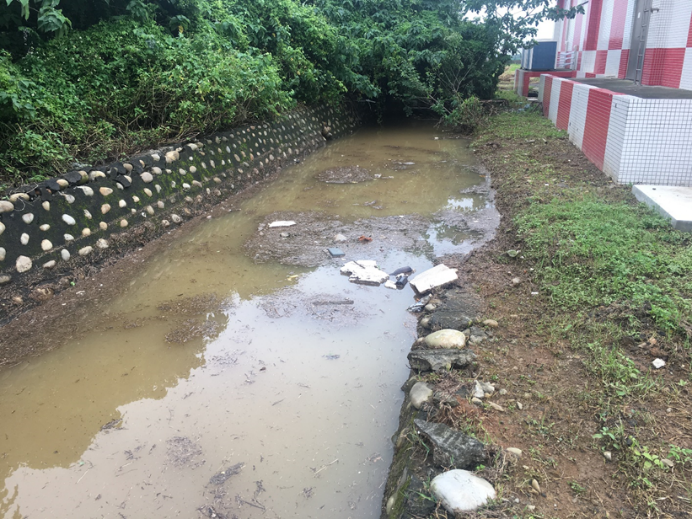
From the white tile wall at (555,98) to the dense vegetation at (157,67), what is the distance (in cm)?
204

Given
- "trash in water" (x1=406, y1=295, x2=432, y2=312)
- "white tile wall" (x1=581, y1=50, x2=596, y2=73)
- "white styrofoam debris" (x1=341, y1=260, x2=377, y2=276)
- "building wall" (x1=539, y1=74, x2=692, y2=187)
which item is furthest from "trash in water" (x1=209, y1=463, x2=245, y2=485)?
"white tile wall" (x1=581, y1=50, x2=596, y2=73)

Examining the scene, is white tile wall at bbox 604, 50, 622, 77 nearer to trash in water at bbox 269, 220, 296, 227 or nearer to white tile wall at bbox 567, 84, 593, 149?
white tile wall at bbox 567, 84, 593, 149

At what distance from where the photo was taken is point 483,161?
917 centimetres

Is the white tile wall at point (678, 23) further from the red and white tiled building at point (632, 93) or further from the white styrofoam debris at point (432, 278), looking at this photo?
the white styrofoam debris at point (432, 278)

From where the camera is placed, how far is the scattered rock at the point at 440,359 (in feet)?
9.91

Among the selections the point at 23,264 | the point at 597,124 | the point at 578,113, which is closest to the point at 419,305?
the point at 23,264

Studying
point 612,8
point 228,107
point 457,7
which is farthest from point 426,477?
point 457,7

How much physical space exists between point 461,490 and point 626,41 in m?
11.8

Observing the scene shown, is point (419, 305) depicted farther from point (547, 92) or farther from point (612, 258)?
point (547, 92)

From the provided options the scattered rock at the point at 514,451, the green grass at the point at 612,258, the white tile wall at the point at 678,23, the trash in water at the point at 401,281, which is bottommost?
the trash in water at the point at 401,281

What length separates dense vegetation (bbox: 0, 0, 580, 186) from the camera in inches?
194

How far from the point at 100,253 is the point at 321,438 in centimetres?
323

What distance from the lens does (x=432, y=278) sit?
4.40 meters

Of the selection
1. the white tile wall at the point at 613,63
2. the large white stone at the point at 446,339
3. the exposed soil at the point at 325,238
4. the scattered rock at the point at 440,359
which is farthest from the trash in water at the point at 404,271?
the white tile wall at the point at 613,63
